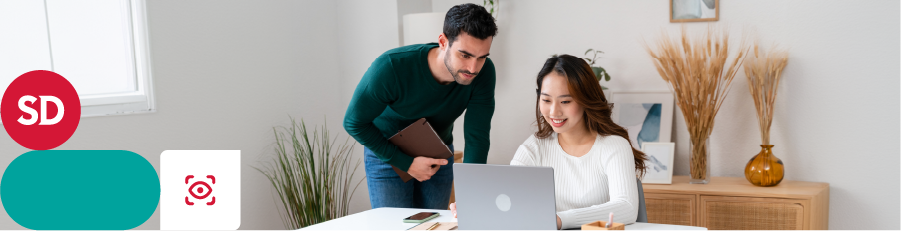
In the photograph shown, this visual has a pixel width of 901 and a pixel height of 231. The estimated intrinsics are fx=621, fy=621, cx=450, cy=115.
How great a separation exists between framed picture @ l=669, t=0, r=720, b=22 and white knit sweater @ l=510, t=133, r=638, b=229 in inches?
54.7

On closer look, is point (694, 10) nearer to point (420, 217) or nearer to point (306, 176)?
point (420, 217)

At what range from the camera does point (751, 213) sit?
102 inches

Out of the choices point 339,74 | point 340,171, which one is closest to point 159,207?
point 340,171

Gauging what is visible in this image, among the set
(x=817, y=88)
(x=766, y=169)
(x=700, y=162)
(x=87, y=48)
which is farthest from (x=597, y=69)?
(x=87, y=48)

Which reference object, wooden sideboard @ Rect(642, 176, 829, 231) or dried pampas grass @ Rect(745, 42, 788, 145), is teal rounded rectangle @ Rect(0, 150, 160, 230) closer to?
wooden sideboard @ Rect(642, 176, 829, 231)

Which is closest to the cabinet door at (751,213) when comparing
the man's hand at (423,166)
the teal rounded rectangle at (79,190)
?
the man's hand at (423,166)

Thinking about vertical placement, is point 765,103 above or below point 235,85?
below

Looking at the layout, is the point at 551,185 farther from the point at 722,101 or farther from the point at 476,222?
the point at 722,101

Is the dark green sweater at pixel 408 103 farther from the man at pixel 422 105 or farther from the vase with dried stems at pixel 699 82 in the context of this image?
the vase with dried stems at pixel 699 82

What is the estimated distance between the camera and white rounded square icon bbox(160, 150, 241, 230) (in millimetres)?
2648

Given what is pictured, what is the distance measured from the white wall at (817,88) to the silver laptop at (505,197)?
Result: 6.07ft

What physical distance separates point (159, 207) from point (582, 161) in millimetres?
1847

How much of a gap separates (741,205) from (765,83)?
1.88 ft

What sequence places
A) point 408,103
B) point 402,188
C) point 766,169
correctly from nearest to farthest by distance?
1. point 408,103
2. point 402,188
3. point 766,169
